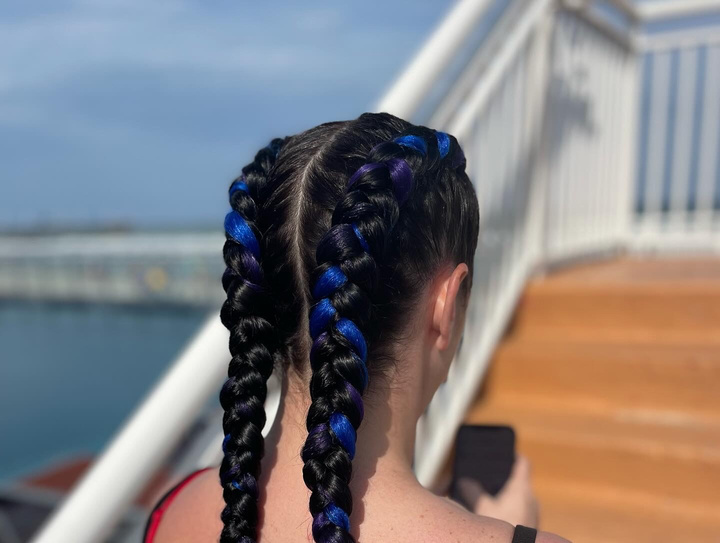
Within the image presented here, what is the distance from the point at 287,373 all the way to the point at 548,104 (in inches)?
101

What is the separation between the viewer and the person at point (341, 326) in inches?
25.7

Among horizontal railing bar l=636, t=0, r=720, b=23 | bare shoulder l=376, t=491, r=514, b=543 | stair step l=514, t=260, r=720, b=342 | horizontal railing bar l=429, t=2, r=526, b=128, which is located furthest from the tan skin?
horizontal railing bar l=636, t=0, r=720, b=23

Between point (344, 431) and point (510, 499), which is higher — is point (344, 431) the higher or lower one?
the higher one

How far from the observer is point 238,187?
77 cm

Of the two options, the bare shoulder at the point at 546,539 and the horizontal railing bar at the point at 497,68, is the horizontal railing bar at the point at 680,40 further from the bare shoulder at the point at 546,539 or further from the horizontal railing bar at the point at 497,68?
the bare shoulder at the point at 546,539

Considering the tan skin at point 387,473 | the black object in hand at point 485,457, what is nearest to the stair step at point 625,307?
the black object in hand at point 485,457

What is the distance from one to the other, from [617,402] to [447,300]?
186 cm

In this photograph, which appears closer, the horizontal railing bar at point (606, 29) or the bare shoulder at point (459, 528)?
the bare shoulder at point (459, 528)

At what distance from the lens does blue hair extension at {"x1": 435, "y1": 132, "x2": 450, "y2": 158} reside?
0.76 meters

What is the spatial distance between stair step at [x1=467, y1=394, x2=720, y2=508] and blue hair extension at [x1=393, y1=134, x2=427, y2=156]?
67.9 inches

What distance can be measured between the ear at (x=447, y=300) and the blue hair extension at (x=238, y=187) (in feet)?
0.93

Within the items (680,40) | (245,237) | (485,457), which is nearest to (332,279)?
(245,237)

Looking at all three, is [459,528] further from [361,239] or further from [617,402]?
[617,402]

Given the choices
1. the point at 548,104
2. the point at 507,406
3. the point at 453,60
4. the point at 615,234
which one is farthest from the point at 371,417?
the point at 615,234
